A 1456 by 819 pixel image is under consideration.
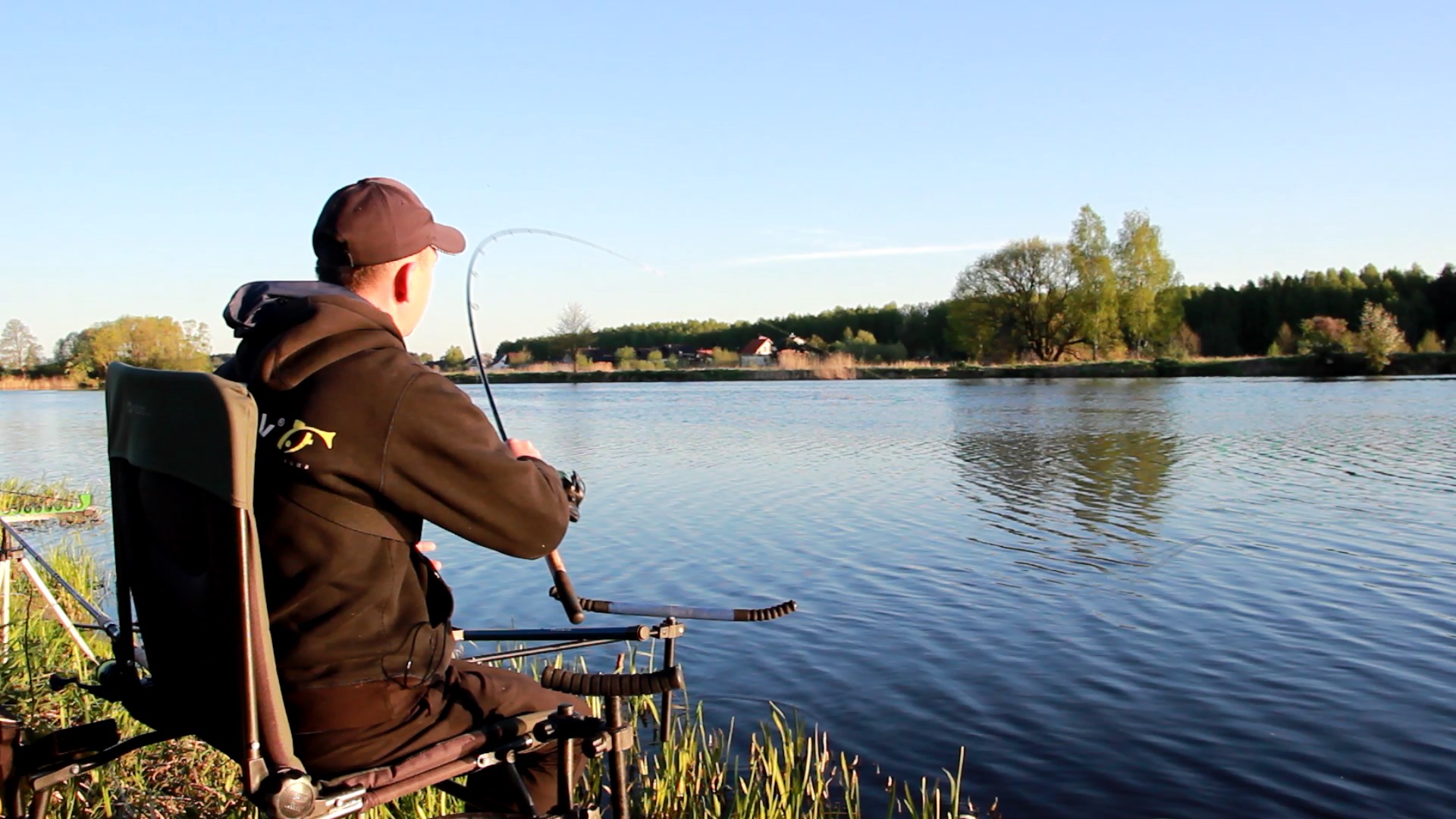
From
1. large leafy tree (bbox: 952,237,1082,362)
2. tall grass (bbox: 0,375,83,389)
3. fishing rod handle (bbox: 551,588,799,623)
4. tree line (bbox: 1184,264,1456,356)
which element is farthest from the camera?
tall grass (bbox: 0,375,83,389)

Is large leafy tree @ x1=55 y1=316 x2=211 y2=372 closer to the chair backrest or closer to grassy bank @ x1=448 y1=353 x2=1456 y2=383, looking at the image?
grassy bank @ x1=448 y1=353 x2=1456 y2=383

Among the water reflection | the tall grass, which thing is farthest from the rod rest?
the tall grass

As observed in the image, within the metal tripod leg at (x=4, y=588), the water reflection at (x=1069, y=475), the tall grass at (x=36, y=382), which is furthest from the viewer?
the tall grass at (x=36, y=382)

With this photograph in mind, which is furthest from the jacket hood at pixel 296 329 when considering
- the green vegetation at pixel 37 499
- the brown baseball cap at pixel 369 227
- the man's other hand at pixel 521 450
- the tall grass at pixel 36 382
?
the tall grass at pixel 36 382

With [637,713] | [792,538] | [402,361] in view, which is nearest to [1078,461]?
[792,538]

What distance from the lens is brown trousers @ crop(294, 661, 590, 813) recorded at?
7.07 ft

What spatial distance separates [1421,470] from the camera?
1585cm

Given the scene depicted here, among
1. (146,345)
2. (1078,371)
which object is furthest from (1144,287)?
(146,345)

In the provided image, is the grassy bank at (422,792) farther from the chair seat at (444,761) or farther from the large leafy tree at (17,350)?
the large leafy tree at (17,350)

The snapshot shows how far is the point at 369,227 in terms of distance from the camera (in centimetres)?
237

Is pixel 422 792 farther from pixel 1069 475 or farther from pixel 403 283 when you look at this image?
pixel 1069 475

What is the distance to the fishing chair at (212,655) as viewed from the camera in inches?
75.7

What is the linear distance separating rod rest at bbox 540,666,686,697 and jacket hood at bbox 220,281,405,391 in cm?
78

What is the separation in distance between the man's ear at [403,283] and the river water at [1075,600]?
12.6 ft
